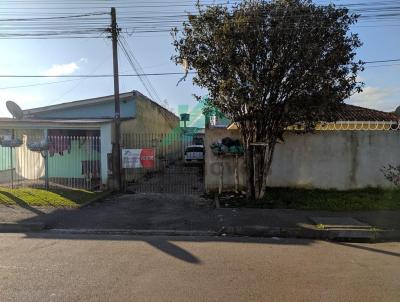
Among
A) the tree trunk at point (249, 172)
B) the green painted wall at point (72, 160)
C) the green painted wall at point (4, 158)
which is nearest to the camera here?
the tree trunk at point (249, 172)

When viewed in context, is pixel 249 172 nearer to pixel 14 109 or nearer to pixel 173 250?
pixel 173 250

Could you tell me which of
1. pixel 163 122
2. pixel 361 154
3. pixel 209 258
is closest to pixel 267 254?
pixel 209 258

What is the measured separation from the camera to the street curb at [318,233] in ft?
31.5

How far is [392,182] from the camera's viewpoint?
1506 centimetres

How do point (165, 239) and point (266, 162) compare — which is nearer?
point (165, 239)

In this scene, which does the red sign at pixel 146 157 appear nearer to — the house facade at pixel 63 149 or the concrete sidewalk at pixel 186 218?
the house facade at pixel 63 149

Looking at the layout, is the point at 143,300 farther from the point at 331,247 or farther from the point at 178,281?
the point at 331,247

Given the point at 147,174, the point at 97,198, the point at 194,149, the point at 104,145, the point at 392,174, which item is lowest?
the point at 97,198

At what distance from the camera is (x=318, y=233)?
970 cm

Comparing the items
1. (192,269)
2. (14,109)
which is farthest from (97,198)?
(192,269)

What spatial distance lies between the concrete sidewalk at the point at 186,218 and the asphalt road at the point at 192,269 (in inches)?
30.2

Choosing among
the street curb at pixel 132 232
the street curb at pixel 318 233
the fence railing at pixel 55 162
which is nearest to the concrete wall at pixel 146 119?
the fence railing at pixel 55 162

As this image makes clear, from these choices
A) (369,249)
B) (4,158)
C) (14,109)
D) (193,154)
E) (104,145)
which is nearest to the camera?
(369,249)

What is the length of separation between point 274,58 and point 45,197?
7.78 metres
